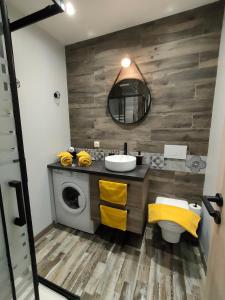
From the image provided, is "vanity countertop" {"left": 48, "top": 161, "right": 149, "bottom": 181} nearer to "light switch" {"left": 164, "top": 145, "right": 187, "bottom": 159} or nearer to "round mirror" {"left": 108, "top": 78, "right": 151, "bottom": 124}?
"light switch" {"left": 164, "top": 145, "right": 187, "bottom": 159}

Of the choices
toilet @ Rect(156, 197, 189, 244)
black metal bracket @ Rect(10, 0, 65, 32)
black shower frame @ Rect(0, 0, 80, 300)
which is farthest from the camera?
toilet @ Rect(156, 197, 189, 244)

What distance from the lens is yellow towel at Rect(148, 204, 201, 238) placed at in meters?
1.47

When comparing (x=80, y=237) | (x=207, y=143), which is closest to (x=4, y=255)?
(x=80, y=237)

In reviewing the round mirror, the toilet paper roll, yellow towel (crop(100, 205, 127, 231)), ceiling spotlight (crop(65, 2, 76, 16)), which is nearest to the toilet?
the toilet paper roll

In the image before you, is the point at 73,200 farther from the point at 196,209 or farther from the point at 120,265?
the point at 196,209

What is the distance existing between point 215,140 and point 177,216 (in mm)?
868

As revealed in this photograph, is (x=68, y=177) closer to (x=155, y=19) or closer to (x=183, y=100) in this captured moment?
(x=183, y=100)

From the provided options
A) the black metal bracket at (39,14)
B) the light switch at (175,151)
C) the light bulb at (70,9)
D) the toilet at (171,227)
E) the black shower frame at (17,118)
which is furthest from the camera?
the light switch at (175,151)

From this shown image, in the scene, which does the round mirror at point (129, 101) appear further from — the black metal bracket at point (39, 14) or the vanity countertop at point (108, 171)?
the black metal bracket at point (39, 14)

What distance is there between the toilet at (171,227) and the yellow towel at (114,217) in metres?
0.41

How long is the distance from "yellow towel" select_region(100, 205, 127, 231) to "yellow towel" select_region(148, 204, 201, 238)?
316 mm

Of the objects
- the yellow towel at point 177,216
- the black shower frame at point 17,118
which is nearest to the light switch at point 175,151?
the yellow towel at point 177,216

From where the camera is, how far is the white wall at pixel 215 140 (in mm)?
1366

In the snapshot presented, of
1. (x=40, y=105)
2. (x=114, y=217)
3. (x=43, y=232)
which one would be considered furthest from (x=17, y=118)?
(x=43, y=232)
